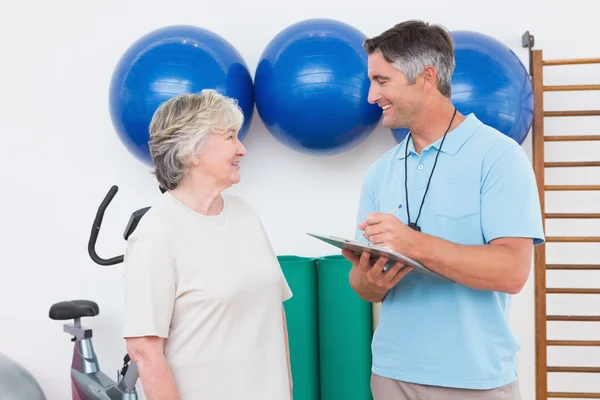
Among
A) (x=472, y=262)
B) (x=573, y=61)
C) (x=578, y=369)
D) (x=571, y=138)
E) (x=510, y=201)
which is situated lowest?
(x=578, y=369)

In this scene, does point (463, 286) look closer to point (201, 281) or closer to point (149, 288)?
point (201, 281)

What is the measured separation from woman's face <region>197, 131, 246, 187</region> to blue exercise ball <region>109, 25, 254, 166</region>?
1.04m

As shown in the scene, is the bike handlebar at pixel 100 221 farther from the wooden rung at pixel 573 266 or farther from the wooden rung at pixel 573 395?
the wooden rung at pixel 573 395

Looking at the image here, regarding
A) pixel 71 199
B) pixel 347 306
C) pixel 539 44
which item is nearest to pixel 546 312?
pixel 347 306

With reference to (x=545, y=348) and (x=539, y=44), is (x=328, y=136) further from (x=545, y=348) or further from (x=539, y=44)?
(x=545, y=348)

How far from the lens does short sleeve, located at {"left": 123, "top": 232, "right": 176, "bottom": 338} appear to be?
162cm

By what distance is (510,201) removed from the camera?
1.51 meters

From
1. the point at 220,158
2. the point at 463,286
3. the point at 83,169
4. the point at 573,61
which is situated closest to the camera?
the point at 463,286

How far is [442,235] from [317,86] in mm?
1388

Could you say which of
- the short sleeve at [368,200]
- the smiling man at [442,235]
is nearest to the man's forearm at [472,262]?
the smiling man at [442,235]

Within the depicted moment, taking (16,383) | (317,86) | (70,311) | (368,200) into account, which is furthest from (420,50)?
(16,383)

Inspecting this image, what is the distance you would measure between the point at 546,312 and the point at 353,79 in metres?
1.63

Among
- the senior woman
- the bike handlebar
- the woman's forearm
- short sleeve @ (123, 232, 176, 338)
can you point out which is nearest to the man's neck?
the senior woman

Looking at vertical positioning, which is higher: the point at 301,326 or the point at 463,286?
the point at 463,286
